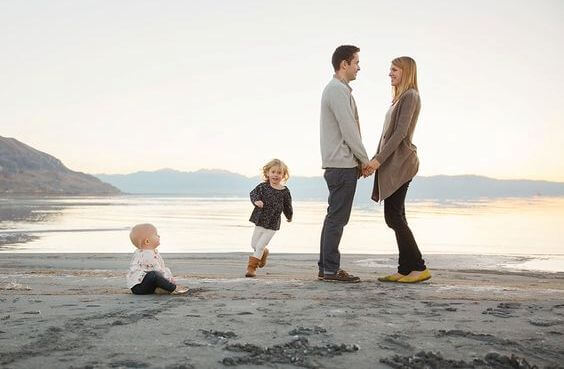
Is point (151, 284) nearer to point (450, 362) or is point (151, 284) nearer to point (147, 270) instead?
point (147, 270)

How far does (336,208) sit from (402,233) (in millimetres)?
790

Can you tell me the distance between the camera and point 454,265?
10.8m

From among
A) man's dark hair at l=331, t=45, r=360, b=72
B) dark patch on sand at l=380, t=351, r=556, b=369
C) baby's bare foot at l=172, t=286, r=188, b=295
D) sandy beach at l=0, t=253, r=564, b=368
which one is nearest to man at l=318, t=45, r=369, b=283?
man's dark hair at l=331, t=45, r=360, b=72

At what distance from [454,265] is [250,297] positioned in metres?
6.83

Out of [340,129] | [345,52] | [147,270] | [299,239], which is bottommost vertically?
[299,239]

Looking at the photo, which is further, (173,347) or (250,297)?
(250,297)

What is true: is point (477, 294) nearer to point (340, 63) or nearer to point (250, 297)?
point (250, 297)

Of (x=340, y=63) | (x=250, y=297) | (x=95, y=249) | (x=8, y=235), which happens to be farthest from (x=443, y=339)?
(x=8, y=235)

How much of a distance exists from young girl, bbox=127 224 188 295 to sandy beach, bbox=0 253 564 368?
0.52ft

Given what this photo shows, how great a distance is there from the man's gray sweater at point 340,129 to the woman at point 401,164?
24cm

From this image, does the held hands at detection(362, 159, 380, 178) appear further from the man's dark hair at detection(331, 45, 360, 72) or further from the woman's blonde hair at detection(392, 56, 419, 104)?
the man's dark hair at detection(331, 45, 360, 72)

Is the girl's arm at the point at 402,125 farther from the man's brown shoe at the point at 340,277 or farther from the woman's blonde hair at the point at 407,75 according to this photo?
the man's brown shoe at the point at 340,277

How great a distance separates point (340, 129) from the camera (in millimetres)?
6383

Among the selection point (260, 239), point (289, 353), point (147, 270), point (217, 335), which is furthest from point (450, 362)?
point (260, 239)
